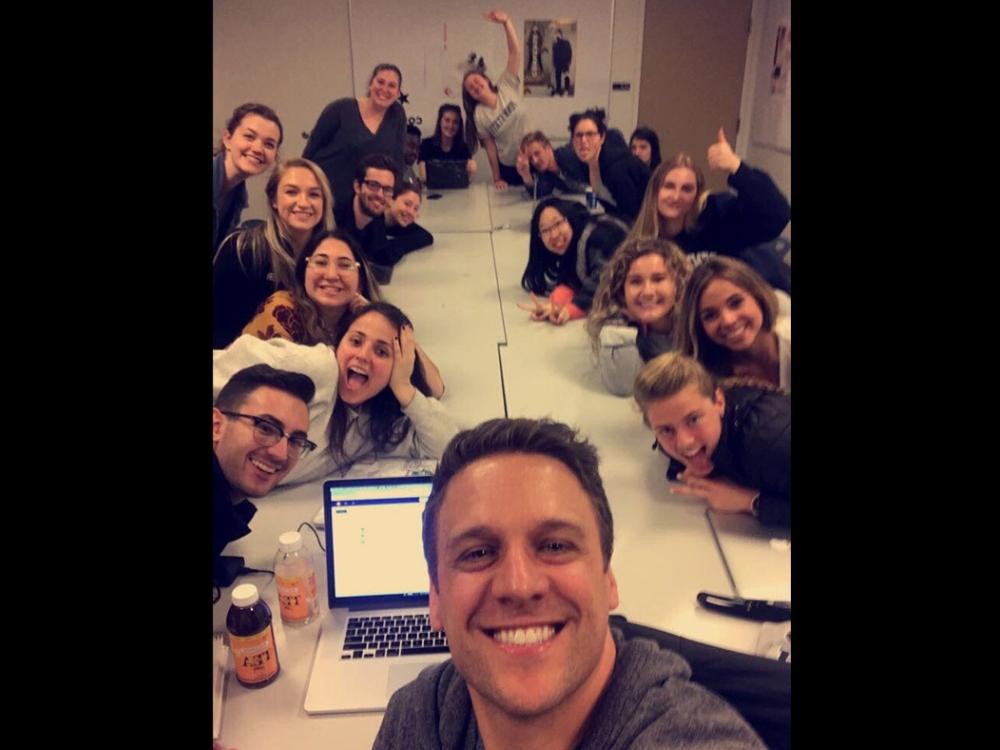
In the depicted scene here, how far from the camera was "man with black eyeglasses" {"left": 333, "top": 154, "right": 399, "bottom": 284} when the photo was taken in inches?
55.4

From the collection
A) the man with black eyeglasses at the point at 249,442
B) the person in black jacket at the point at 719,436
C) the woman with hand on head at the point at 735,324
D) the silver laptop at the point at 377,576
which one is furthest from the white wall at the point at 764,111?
the man with black eyeglasses at the point at 249,442

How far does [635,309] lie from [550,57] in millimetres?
550

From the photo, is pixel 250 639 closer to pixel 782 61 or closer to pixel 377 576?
pixel 377 576

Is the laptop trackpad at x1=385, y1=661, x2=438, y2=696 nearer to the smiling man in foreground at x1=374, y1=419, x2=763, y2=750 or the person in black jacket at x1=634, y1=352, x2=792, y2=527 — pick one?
the smiling man in foreground at x1=374, y1=419, x2=763, y2=750

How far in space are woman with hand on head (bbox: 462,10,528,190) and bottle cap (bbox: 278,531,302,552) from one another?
0.85m

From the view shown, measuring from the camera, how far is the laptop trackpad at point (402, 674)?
4.09 feet

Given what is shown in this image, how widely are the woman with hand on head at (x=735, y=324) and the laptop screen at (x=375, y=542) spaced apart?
676 millimetres

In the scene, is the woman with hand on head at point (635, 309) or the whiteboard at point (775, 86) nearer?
the whiteboard at point (775, 86)

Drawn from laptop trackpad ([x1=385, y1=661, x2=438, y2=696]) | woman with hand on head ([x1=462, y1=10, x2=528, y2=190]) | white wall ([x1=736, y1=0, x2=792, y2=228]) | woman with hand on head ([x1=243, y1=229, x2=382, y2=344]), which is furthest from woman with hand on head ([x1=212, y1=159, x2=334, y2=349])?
white wall ([x1=736, y1=0, x2=792, y2=228])

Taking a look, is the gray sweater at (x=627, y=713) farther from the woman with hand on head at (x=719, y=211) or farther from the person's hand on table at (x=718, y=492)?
the woman with hand on head at (x=719, y=211)
